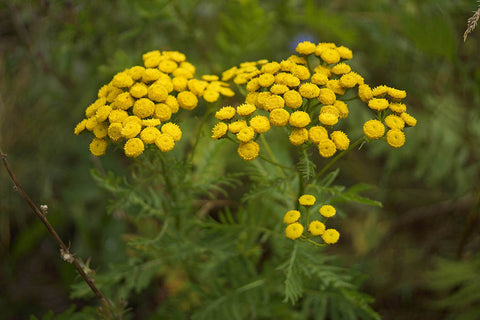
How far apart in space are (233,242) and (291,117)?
906 millimetres

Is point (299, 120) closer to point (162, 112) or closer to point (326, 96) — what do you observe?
point (326, 96)

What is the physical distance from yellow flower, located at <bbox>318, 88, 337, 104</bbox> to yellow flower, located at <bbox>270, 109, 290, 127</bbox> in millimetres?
206

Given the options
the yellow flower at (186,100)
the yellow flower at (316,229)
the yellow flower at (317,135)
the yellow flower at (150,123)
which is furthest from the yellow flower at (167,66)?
the yellow flower at (316,229)

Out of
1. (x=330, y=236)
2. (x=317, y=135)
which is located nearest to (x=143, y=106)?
(x=317, y=135)

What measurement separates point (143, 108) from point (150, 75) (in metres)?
0.22

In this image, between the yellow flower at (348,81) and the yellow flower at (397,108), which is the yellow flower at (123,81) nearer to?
the yellow flower at (348,81)

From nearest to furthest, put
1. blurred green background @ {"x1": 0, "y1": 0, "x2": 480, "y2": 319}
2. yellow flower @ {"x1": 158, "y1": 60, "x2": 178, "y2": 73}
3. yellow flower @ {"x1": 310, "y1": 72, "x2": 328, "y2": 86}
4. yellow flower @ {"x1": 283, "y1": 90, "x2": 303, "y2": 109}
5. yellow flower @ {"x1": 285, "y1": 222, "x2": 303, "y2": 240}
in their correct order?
yellow flower @ {"x1": 285, "y1": 222, "x2": 303, "y2": 240}
yellow flower @ {"x1": 283, "y1": 90, "x2": 303, "y2": 109}
yellow flower @ {"x1": 310, "y1": 72, "x2": 328, "y2": 86}
yellow flower @ {"x1": 158, "y1": 60, "x2": 178, "y2": 73}
blurred green background @ {"x1": 0, "y1": 0, "x2": 480, "y2": 319}

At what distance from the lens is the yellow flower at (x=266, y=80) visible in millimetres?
1786

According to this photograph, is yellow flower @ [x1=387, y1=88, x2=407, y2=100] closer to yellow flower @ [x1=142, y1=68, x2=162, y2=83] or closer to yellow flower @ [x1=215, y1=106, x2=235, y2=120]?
yellow flower @ [x1=215, y1=106, x2=235, y2=120]

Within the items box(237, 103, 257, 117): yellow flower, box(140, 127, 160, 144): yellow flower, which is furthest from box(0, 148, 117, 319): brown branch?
box(237, 103, 257, 117): yellow flower

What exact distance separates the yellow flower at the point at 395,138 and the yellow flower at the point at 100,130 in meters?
1.32

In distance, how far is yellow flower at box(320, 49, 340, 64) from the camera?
185 centimetres

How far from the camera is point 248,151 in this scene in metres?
1.62

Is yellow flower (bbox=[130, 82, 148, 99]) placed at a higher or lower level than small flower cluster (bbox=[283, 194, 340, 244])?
higher
